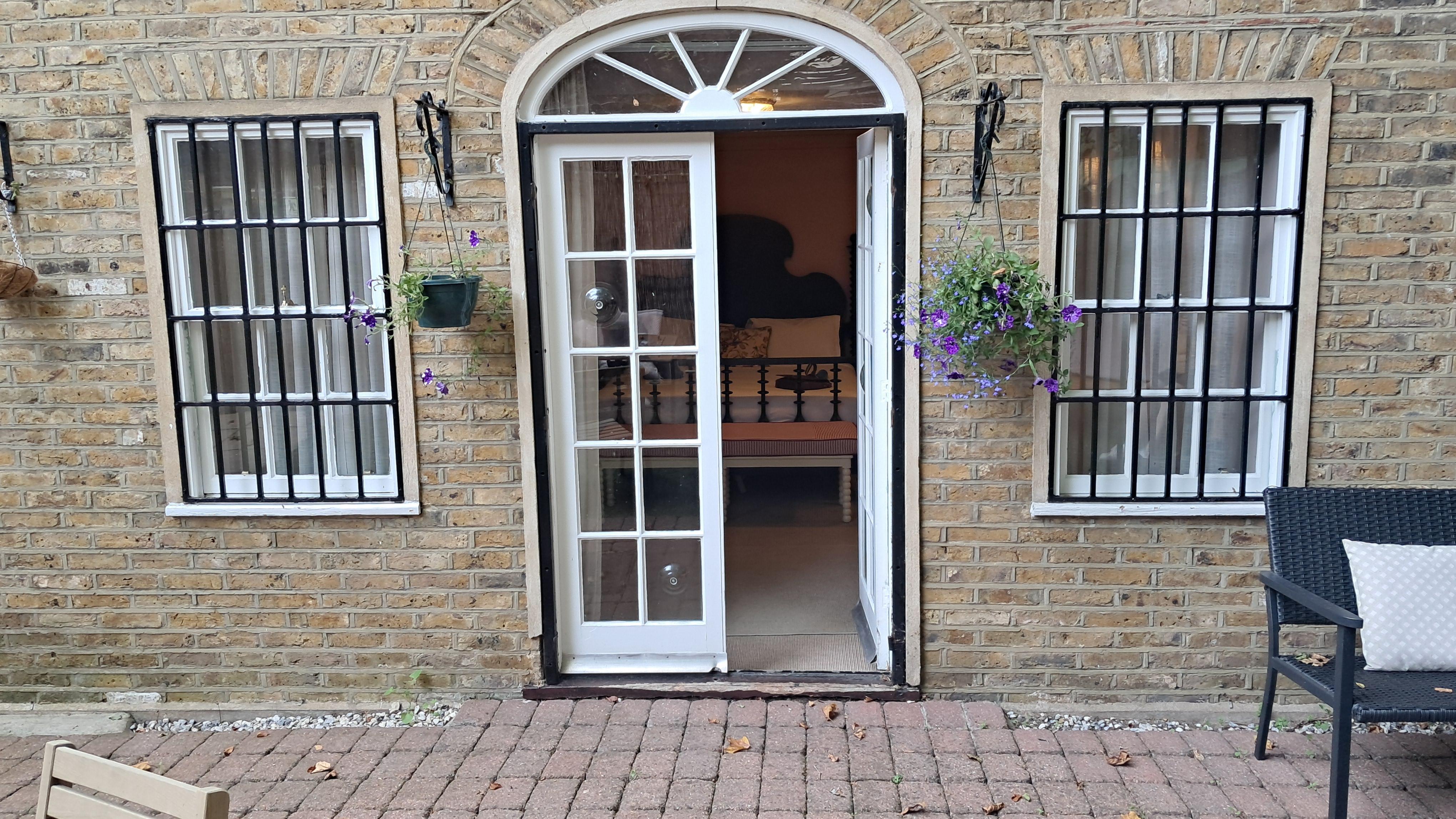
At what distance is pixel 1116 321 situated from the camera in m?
3.66

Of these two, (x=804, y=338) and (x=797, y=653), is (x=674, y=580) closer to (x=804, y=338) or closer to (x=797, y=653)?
(x=797, y=653)

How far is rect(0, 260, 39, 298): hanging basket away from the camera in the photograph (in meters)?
3.57

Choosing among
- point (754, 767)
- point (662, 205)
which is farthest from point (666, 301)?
point (754, 767)

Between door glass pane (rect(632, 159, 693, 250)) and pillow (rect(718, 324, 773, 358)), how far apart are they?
152 inches

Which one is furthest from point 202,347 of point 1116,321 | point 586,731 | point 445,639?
point 1116,321

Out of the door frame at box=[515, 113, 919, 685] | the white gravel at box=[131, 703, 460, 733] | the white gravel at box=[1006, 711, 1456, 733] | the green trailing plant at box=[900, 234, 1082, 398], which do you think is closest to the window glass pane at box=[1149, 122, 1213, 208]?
the green trailing plant at box=[900, 234, 1082, 398]

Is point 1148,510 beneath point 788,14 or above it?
beneath

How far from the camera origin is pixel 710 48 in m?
3.60

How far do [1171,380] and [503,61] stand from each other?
2650 millimetres

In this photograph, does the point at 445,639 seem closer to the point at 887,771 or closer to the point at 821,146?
the point at 887,771

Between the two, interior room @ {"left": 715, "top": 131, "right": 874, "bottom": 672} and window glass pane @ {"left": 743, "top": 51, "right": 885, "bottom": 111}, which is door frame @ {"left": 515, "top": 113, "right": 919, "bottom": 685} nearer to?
window glass pane @ {"left": 743, "top": 51, "right": 885, "bottom": 111}

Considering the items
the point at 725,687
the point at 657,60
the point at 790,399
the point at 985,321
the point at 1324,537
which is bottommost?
the point at 725,687

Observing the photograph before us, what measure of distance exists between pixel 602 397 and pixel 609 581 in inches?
28.9

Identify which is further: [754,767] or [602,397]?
[602,397]
